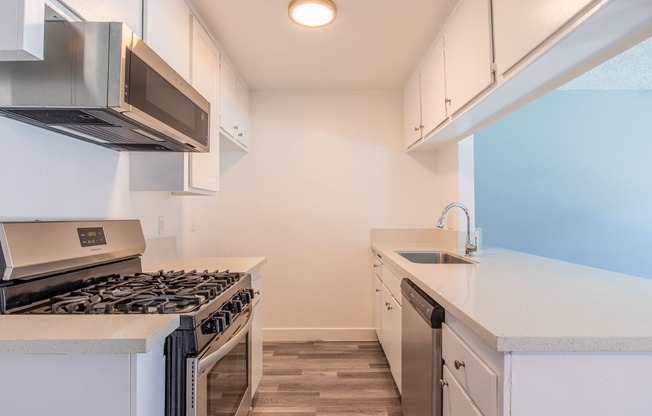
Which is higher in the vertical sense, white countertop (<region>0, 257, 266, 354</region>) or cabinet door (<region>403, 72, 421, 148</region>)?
cabinet door (<region>403, 72, 421, 148</region>)

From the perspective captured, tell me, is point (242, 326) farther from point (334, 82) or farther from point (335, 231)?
point (334, 82)

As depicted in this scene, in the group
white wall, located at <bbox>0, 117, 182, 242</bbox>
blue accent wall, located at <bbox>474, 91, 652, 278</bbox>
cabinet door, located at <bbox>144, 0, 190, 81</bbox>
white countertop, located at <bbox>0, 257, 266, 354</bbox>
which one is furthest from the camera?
blue accent wall, located at <bbox>474, 91, 652, 278</bbox>

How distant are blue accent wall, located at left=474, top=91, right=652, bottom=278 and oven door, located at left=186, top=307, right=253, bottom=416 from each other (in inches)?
92.3

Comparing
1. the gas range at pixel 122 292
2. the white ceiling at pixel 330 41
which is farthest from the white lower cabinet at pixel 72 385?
the white ceiling at pixel 330 41

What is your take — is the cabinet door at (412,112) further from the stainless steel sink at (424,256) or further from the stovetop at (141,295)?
the stovetop at (141,295)

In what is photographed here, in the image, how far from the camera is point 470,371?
0.98 meters

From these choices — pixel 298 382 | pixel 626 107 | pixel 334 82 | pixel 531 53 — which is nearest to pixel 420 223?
pixel 334 82

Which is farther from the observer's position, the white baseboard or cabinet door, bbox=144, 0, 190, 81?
the white baseboard

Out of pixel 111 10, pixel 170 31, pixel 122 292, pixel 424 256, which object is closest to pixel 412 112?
pixel 424 256

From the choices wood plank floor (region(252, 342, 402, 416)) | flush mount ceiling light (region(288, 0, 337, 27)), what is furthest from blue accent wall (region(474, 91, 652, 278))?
flush mount ceiling light (region(288, 0, 337, 27))

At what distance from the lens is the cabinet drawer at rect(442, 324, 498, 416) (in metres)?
0.85

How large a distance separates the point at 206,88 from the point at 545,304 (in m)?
1.96

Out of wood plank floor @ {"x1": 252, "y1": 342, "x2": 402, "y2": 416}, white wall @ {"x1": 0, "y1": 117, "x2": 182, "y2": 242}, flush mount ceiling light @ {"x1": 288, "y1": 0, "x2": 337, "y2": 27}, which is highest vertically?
flush mount ceiling light @ {"x1": 288, "y1": 0, "x2": 337, "y2": 27}

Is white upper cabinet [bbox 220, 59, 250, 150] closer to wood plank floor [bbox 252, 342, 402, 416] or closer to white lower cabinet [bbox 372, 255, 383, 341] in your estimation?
white lower cabinet [bbox 372, 255, 383, 341]
